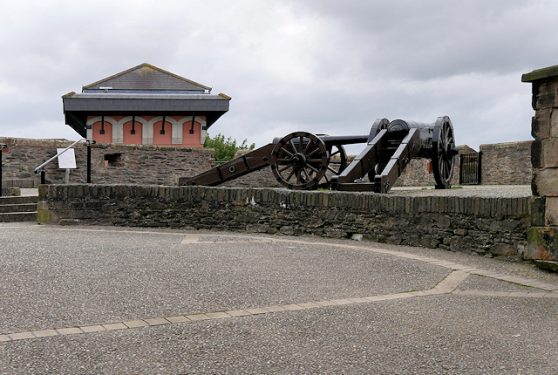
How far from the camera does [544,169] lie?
7.56m

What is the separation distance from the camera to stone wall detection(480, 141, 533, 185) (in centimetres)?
1845

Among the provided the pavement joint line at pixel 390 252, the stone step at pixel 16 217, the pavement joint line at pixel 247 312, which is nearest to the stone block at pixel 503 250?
the pavement joint line at pixel 390 252

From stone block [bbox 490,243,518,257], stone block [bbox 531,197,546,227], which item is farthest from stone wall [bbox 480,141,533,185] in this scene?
stone block [bbox 531,197,546,227]

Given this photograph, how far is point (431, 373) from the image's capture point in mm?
3621

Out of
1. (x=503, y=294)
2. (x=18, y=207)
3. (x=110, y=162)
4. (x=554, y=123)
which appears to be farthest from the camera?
(x=110, y=162)

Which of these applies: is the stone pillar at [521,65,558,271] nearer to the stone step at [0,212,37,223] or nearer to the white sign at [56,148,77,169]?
the stone step at [0,212,37,223]

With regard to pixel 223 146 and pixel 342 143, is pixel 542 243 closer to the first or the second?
pixel 342 143

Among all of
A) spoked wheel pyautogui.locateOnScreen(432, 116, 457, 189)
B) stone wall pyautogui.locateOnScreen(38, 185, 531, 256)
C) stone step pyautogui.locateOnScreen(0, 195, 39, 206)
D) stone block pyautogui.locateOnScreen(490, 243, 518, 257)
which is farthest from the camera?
stone step pyautogui.locateOnScreen(0, 195, 39, 206)

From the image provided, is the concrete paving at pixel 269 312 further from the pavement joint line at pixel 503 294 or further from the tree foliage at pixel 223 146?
the tree foliage at pixel 223 146

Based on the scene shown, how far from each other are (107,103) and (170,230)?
25.2 meters

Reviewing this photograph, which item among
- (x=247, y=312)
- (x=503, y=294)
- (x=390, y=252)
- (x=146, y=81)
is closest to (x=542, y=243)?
(x=503, y=294)

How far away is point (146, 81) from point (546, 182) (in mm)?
36728

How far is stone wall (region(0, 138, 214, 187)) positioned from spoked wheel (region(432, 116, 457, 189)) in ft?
28.4

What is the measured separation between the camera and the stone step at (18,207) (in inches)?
545
